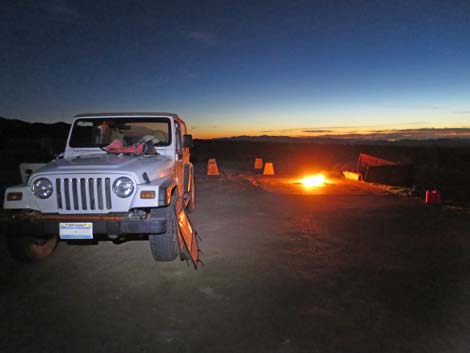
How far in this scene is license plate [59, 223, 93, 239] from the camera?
412 centimetres

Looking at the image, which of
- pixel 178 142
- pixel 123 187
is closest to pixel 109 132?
pixel 178 142

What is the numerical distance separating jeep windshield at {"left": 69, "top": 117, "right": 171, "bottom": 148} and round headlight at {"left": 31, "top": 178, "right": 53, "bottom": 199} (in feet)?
5.51

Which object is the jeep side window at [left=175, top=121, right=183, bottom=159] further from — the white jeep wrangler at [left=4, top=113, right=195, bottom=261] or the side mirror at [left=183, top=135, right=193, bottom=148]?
the white jeep wrangler at [left=4, top=113, right=195, bottom=261]

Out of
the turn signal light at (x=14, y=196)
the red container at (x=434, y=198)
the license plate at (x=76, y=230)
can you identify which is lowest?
the red container at (x=434, y=198)

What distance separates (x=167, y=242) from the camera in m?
4.45

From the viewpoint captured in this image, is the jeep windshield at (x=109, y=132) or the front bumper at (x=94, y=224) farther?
the jeep windshield at (x=109, y=132)

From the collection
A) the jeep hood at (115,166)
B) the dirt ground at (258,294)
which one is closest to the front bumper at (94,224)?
the jeep hood at (115,166)

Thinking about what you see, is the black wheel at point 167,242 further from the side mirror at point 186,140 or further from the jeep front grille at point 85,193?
the side mirror at point 186,140

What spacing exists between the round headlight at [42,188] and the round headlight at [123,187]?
87cm

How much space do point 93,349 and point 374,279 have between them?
337cm

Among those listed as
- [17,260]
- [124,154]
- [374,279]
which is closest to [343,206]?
[374,279]

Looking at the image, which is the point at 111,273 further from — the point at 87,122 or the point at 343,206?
the point at 343,206

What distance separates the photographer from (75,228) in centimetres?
414

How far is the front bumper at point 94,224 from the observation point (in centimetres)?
405
